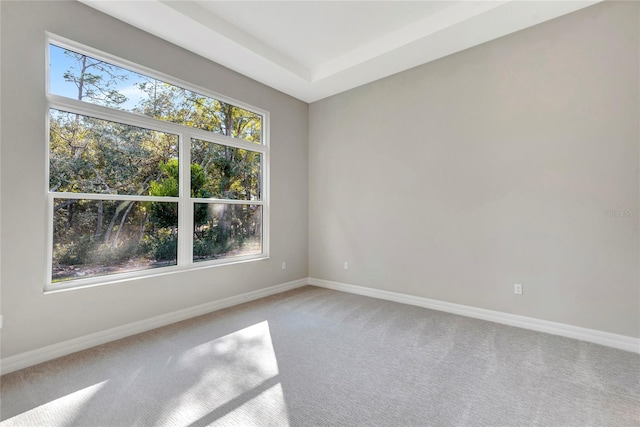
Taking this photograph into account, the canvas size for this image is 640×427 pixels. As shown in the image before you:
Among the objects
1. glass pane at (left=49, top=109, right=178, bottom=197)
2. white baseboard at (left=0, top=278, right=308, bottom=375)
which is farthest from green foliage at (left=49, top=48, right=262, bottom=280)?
white baseboard at (left=0, top=278, right=308, bottom=375)

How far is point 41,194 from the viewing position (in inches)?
94.2

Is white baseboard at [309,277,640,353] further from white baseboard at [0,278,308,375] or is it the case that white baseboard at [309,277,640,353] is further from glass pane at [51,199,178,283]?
glass pane at [51,199,178,283]

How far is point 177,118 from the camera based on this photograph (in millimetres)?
3318

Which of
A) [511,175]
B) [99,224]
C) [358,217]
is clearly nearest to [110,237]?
[99,224]

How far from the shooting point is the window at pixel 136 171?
2.56 meters

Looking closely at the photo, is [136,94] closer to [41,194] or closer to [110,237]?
[41,194]

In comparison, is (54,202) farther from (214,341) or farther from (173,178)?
(214,341)

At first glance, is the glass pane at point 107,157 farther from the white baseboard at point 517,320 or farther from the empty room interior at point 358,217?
the white baseboard at point 517,320

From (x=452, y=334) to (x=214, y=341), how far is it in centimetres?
231

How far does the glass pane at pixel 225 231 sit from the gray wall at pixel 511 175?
1.39 m

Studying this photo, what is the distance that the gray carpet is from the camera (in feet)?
5.64

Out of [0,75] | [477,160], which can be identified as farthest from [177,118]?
[477,160]

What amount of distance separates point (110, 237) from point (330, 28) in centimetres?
320

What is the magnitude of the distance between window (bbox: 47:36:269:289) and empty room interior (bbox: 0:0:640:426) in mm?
22
